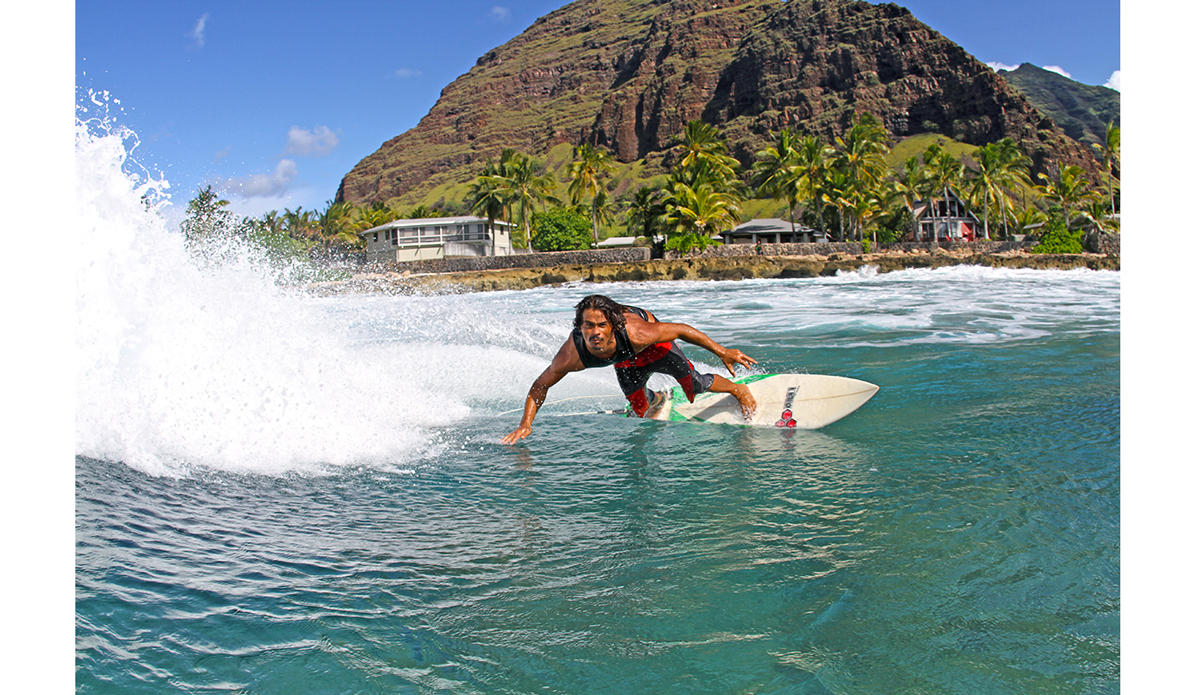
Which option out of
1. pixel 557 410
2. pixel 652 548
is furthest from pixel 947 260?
pixel 652 548

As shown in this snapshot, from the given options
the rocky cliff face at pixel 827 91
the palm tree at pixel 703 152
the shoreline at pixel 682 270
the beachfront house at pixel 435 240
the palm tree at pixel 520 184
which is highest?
the rocky cliff face at pixel 827 91

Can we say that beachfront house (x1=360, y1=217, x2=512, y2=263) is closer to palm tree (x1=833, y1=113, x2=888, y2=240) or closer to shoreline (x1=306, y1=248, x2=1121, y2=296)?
shoreline (x1=306, y1=248, x2=1121, y2=296)

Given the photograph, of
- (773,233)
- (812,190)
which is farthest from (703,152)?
(812,190)

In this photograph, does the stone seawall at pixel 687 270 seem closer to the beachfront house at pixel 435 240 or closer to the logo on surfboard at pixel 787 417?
the beachfront house at pixel 435 240

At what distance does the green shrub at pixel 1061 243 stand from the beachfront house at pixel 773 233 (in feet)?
66.5

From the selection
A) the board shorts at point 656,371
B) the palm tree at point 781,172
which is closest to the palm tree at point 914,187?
the palm tree at point 781,172

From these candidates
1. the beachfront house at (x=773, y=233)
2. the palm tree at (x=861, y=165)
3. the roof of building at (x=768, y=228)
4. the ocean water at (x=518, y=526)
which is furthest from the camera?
the beachfront house at (x=773, y=233)

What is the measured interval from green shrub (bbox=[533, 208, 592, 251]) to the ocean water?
63.2 m

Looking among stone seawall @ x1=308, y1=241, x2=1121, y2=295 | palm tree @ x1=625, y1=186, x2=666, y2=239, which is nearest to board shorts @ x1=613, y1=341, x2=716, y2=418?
stone seawall @ x1=308, y1=241, x2=1121, y2=295

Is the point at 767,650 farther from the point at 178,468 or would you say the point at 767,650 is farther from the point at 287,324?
the point at 287,324

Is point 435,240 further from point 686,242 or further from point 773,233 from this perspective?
point 773,233

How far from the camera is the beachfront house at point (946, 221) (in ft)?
277
